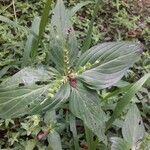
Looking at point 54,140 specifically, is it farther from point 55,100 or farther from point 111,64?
point 111,64

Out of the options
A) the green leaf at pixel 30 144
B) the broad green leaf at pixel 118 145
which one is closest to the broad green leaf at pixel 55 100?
the broad green leaf at pixel 118 145

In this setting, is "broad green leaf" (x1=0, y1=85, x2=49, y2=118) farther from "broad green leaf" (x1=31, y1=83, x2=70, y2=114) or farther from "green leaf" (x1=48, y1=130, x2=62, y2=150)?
"green leaf" (x1=48, y1=130, x2=62, y2=150)

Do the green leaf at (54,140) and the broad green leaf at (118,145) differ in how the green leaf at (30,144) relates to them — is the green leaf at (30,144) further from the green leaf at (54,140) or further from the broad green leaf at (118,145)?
the broad green leaf at (118,145)

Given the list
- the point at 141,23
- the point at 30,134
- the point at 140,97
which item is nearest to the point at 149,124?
the point at 140,97

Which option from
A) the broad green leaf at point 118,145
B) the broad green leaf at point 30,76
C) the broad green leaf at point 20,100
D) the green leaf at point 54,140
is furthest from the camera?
the green leaf at point 54,140

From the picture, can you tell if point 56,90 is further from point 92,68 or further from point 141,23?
point 141,23
